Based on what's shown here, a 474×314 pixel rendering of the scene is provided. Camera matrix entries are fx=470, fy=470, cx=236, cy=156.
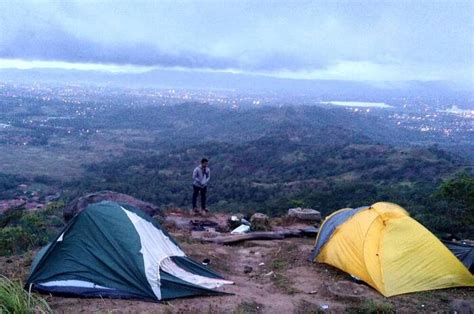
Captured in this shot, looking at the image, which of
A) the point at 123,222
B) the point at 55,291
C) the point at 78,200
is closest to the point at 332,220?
the point at 123,222

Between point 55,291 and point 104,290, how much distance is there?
0.73 m

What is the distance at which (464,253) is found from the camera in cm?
908

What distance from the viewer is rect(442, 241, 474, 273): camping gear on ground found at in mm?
8795

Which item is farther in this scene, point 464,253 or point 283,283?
point 464,253

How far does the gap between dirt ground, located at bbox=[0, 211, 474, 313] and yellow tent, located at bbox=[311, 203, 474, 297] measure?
0.64 feet

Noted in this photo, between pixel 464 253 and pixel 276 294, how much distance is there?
396cm

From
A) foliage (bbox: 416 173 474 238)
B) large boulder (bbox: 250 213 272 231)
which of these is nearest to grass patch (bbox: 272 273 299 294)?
large boulder (bbox: 250 213 272 231)

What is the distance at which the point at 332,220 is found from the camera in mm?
10258

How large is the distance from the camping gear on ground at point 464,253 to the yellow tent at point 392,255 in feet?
1.01

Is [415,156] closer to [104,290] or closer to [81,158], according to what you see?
[104,290]

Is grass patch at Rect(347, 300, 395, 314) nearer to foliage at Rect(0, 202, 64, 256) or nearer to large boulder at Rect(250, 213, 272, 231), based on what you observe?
large boulder at Rect(250, 213, 272, 231)

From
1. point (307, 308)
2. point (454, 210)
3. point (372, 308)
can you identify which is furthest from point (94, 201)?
point (454, 210)

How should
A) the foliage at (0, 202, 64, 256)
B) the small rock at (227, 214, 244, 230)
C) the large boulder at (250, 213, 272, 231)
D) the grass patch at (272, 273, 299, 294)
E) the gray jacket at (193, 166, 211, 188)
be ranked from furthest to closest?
the gray jacket at (193, 166, 211, 188) → the small rock at (227, 214, 244, 230) → the large boulder at (250, 213, 272, 231) → the foliage at (0, 202, 64, 256) → the grass patch at (272, 273, 299, 294)

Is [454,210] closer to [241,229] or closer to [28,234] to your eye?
[241,229]
